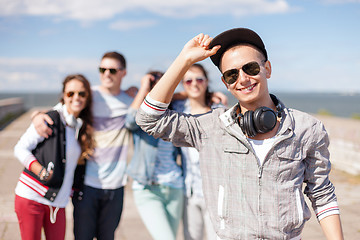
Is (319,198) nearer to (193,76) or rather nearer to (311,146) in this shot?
(311,146)

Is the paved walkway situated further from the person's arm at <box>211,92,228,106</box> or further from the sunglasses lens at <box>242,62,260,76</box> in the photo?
the sunglasses lens at <box>242,62,260,76</box>

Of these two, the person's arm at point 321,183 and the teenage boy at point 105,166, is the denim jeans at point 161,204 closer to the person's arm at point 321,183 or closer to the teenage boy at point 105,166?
the teenage boy at point 105,166

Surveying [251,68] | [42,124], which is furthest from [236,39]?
[42,124]

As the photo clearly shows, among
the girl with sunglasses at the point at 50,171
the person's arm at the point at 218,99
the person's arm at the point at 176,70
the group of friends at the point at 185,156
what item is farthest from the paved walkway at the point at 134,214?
the person's arm at the point at 176,70

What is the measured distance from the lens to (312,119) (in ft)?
6.99

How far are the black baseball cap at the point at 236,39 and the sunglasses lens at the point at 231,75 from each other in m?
0.14

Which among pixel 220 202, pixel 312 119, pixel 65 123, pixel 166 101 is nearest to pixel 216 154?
pixel 220 202

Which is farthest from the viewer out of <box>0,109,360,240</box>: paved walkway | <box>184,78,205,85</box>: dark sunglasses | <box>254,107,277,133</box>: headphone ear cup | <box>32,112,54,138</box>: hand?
<box>0,109,360,240</box>: paved walkway

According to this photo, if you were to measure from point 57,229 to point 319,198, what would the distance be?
2.36 meters

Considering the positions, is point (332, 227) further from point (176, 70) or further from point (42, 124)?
point (42, 124)

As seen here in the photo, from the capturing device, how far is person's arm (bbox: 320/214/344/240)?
2119 millimetres

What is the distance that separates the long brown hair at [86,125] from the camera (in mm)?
3760

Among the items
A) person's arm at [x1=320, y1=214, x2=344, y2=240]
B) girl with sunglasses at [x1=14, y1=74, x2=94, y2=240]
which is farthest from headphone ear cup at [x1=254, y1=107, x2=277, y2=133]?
girl with sunglasses at [x1=14, y1=74, x2=94, y2=240]

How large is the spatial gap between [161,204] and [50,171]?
1126mm
